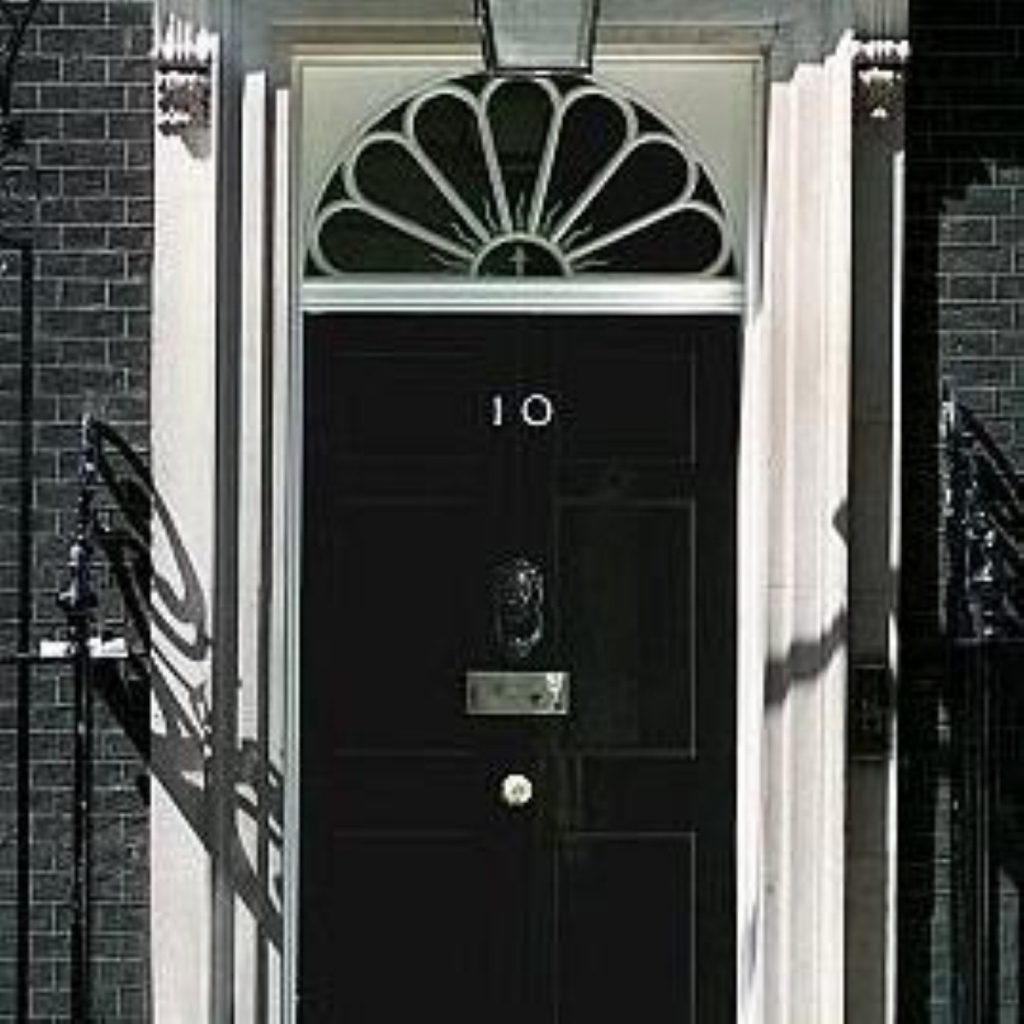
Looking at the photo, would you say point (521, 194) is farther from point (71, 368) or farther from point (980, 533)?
point (980, 533)

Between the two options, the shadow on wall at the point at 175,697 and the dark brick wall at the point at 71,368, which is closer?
the shadow on wall at the point at 175,697

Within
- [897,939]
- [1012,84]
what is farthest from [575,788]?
[1012,84]

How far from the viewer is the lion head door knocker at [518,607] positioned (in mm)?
7598

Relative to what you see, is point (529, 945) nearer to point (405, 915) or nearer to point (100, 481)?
point (405, 915)

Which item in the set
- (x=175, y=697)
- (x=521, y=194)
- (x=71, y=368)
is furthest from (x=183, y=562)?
(x=521, y=194)

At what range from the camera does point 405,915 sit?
7.64m

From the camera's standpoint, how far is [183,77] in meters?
7.14

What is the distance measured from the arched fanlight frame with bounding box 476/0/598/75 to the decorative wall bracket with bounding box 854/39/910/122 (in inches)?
36.9

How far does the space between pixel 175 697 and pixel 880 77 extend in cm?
233

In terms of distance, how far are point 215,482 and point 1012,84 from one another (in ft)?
7.43

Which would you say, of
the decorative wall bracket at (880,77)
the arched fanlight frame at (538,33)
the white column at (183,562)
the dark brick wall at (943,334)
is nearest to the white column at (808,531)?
the decorative wall bracket at (880,77)

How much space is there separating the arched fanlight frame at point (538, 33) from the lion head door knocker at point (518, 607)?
1.55 m

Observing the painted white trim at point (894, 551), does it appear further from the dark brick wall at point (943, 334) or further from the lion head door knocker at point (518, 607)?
the lion head door knocker at point (518, 607)

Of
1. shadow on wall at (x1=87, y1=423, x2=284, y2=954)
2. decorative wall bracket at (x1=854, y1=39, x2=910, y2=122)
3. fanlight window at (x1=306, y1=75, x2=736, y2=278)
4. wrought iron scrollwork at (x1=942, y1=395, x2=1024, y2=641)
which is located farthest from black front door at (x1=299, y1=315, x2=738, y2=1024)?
decorative wall bracket at (x1=854, y1=39, x2=910, y2=122)
